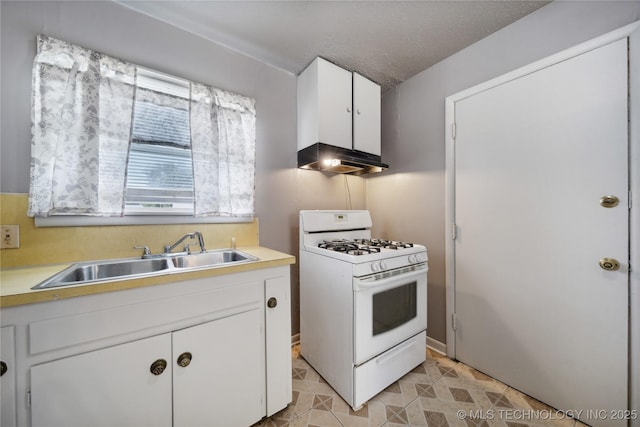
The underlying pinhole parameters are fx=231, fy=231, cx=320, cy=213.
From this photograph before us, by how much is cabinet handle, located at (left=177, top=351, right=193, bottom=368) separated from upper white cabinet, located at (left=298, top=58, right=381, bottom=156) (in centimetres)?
160

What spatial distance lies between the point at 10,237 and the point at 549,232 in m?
2.97

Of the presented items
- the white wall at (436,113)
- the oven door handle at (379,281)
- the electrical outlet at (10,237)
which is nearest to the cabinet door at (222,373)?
the oven door handle at (379,281)

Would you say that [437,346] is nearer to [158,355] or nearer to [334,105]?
[158,355]

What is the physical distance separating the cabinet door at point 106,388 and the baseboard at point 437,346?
77.7 inches

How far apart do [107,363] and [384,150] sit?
102 inches

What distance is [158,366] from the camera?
39.7 inches

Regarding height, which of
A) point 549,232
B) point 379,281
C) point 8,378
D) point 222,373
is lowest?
point 222,373

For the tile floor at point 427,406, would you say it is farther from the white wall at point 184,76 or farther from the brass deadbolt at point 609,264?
the brass deadbolt at point 609,264

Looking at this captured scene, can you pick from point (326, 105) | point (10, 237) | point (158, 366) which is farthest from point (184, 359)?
point (326, 105)

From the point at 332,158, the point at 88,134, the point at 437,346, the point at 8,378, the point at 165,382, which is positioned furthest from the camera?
the point at 437,346

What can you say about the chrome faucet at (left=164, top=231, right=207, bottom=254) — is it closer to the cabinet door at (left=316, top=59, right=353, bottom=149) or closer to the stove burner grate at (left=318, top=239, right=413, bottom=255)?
the stove burner grate at (left=318, top=239, right=413, bottom=255)

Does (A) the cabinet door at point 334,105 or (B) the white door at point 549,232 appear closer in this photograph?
(B) the white door at point 549,232

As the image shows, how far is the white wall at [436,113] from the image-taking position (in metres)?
1.35

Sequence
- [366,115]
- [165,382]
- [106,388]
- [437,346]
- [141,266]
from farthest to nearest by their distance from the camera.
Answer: [366,115], [437,346], [141,266], [165,382], [106,388]
